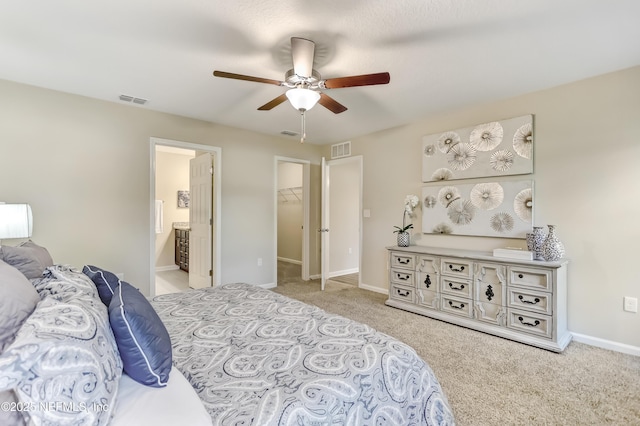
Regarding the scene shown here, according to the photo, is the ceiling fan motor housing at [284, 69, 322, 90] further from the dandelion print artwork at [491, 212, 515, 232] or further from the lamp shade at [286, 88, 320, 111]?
the dandelion print artwork at [491, 212, 515, 232]

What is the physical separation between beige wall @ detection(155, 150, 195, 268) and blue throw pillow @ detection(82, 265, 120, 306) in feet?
16.3

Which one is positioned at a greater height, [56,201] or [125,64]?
[125,64]

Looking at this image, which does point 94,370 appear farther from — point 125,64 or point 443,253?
point 443,253

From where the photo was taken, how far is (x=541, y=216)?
3.11 metres

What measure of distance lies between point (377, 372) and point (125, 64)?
10.1 feet

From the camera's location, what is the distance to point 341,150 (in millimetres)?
5266

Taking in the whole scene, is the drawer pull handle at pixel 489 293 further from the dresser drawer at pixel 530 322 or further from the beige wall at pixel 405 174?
the beige wall at pixel 405 174

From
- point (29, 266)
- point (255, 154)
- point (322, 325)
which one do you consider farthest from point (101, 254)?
point (322, 325)


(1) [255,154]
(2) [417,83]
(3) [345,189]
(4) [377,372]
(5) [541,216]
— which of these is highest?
(2) [417,83]

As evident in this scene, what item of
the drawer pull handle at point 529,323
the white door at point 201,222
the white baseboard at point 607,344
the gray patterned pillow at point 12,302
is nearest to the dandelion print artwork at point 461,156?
the drawer pull handle at point 529,323

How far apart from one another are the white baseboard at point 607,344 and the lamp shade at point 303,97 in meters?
3.35

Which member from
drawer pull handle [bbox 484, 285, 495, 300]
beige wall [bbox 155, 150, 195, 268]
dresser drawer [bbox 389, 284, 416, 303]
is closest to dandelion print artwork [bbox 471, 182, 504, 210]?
drawer pull handle [bbox 484, 285, 495, 300]

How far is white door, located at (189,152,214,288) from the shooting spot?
14.3 feet

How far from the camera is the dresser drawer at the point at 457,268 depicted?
10.6ft
